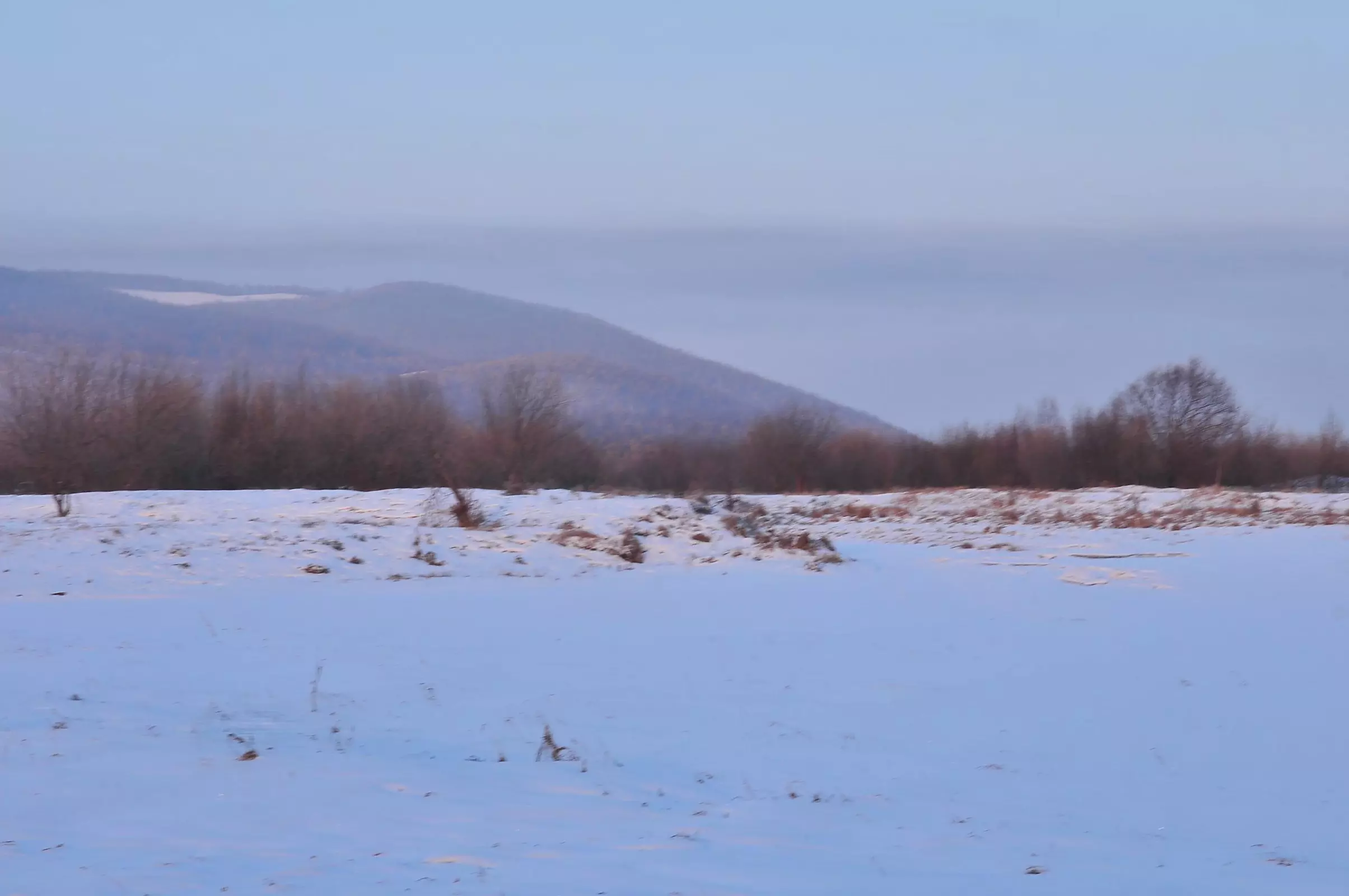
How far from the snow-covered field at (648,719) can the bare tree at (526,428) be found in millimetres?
34614

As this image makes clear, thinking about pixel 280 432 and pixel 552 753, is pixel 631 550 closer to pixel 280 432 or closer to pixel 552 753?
pixel 552 753

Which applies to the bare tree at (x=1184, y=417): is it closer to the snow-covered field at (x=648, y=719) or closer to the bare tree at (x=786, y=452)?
the bare tree at (x=786, y=452)

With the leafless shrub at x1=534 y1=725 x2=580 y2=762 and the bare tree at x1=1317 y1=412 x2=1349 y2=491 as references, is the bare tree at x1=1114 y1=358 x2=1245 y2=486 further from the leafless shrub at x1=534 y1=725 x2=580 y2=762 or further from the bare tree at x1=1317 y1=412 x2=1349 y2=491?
the leafless shrub at x1=534 y1=725 x2=580 y2=762

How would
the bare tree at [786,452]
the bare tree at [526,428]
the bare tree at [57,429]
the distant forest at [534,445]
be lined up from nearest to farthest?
1. the bare tree at [57,429]
2. the distant forest at [534,445]
3. the bare tree at [526,428]
4. the bare tree at [786,452]

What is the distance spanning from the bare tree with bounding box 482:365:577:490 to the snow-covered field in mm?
34614

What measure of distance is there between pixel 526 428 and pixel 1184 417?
34.2m

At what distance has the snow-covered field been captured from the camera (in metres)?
5.62

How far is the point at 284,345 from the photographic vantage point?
620ft

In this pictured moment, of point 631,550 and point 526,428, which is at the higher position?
point 526,428

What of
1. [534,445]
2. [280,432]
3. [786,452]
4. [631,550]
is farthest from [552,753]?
[786,452]

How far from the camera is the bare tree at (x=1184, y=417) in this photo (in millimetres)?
54844

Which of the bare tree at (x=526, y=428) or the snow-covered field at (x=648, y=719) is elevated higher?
the bare tree at (x=526, y=428)

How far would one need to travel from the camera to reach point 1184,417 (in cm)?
5753

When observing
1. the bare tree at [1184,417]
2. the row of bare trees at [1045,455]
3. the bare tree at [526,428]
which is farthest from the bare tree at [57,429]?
the bare tree at [1184,417]
